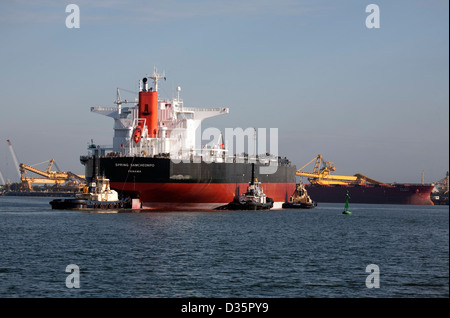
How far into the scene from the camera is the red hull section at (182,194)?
2245 inches

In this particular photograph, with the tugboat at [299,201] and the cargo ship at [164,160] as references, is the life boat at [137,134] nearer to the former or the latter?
the cargo ship at [164,160]

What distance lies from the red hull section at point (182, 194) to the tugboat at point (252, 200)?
823 millimetres

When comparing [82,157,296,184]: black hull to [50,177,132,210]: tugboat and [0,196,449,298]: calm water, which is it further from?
[0,196,449,298]: calm water

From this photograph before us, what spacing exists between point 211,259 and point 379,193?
106335 mm

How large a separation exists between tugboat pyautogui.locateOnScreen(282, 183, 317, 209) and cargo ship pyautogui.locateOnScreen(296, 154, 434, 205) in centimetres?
3472

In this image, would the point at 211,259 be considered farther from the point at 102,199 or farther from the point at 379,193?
the point at 379,193

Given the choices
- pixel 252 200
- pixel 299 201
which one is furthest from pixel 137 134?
pixel 299 201

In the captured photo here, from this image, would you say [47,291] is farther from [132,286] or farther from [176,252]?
[176,252]

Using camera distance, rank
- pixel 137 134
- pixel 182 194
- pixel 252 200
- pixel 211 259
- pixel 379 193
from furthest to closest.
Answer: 1. pixel 379 193
2. pixel 252 200
3. pixel 137 134
4. pixel 182 194
5. pixel 211 259

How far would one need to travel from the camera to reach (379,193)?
429ft

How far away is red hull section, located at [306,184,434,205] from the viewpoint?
129m
